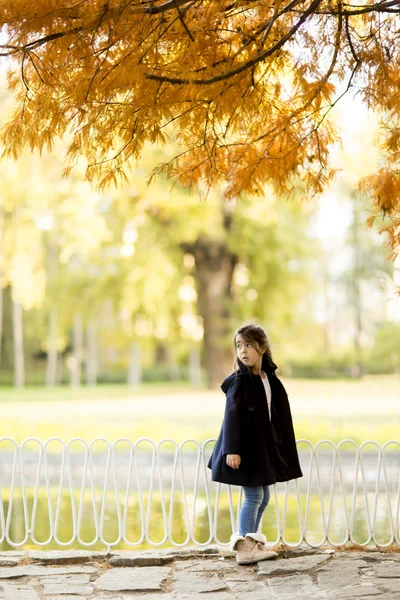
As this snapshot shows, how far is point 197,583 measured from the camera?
523 centimetres

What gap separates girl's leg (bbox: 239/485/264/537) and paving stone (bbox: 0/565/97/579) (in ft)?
3.45

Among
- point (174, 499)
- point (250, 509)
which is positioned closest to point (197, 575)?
point (250, 509)

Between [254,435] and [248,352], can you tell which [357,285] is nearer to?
[248,352]

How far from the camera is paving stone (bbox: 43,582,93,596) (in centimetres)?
503

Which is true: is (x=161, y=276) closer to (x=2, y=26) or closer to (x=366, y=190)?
(x=366, y=190)

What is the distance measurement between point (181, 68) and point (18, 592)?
3239mm

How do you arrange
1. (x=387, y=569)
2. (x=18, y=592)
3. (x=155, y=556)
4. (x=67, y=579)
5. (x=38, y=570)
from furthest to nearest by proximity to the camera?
(x=155, y=556), (x=38, y=570), (x=387, y=569), (x=67, y=579), (x=18, y=592)

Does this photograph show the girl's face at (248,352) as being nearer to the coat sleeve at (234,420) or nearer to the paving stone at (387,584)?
the coat sleeve at (234,420)

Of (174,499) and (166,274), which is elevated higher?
(166,274)

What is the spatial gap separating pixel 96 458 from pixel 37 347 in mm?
35273

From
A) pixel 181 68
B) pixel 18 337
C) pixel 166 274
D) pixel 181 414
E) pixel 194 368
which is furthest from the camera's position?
pixel 194 368

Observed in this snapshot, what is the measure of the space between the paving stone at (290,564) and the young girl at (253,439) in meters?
0.08

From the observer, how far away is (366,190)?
20.0 ft

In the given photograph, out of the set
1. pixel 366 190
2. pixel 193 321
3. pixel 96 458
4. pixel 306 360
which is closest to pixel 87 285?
pixel 193 321
